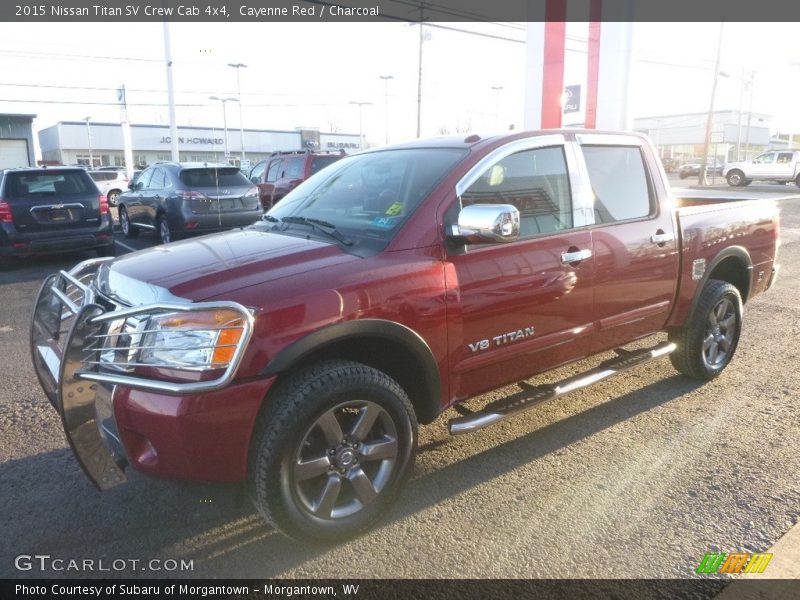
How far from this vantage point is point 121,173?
32062 mm

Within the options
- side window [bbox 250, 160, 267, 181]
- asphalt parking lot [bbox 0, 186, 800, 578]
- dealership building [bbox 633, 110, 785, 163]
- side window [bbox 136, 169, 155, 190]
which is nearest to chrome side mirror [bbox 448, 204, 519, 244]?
asphalt parking lot [bbox 0, 186, 800, 578]

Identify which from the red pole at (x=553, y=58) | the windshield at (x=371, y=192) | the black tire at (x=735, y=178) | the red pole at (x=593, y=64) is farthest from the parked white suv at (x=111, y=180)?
the black tire at (x=735, y=178)

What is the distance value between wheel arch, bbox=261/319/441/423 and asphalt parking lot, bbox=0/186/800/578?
0.56 m

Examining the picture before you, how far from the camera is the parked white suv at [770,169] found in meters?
33.1

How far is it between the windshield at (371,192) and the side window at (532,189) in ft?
0.73

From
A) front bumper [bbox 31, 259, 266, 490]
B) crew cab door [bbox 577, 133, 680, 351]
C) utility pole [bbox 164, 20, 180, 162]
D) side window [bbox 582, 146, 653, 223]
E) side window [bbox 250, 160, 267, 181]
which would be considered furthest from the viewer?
utility pole [bbox 164, 20, 180, 162]

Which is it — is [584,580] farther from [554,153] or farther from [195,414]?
[554,153]

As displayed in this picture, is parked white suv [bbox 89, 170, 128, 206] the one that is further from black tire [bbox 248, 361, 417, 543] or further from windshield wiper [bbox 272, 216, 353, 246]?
black tire [bbox 248, 361, 417, 543]

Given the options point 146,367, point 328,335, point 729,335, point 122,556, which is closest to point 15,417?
point 122,556

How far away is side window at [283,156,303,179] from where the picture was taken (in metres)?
14.5

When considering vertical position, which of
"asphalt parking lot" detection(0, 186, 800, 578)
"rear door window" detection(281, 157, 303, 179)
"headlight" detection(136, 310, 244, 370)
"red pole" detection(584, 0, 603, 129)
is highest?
"red pole" detection(584, 0, 603, 129)

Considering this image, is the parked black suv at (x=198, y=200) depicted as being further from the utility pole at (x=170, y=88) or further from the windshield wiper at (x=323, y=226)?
the utility pole at (x=170, y=88)

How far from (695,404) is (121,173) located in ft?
108

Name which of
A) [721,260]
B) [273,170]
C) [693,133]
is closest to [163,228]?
[273,170]
